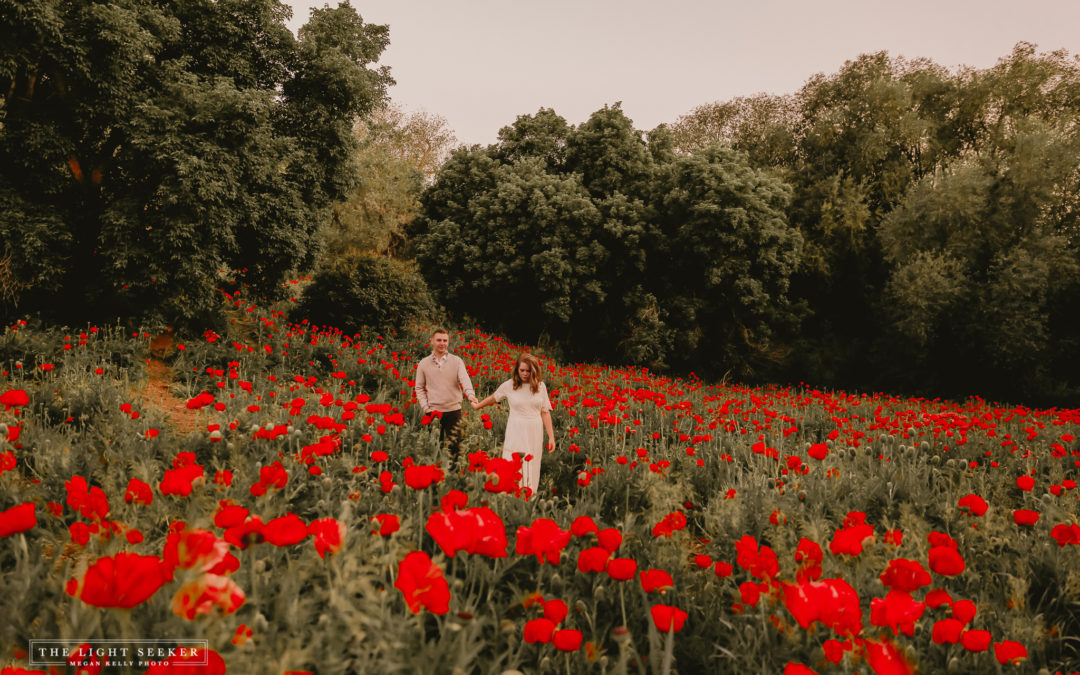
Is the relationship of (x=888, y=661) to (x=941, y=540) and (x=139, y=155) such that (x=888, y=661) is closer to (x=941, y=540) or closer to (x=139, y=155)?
(x=941, y=540)

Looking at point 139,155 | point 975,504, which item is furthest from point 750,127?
point 975,504

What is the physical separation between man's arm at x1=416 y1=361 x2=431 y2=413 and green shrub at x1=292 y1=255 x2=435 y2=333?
8860 mm

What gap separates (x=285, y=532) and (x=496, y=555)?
706 millimetres

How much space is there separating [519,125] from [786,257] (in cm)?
1318

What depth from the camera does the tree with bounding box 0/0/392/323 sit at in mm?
9273

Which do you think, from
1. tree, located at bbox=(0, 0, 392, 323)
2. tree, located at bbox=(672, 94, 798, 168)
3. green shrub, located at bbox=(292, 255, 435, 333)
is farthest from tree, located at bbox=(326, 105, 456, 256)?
tree, located at bbox=(672, 94, 798, 168)

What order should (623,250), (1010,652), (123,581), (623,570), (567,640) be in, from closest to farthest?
(123,581) < (567,640) < (1010,652) < (623,570) < (623,250)

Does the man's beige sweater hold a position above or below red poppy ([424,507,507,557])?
below

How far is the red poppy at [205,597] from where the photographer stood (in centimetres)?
136

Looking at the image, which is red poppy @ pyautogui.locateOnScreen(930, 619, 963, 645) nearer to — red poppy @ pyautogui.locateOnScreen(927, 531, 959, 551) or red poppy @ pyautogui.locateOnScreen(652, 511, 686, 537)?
red poppy @ pyautogui.locateOnScreen(927, 531, 959, 551)

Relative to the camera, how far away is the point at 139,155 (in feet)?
33.1

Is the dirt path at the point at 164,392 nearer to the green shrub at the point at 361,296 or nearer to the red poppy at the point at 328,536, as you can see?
the green shrub at the point at 361,296

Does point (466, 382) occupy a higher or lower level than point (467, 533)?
lower

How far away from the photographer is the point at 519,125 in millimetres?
25000
